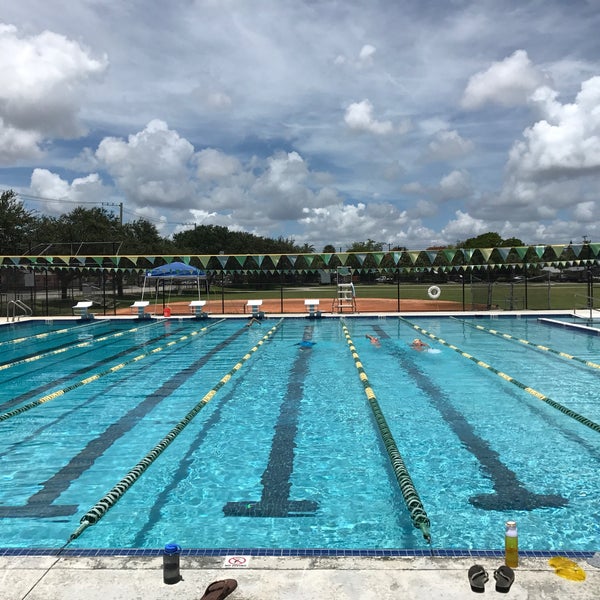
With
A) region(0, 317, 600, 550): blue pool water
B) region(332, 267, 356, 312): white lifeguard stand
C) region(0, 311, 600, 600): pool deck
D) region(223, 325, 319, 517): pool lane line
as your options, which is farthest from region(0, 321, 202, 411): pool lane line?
region(332, 267, 356, 312): white lifeguard stand

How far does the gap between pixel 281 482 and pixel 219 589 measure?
8.59 ft

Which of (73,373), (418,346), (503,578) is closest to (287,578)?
(503,578)

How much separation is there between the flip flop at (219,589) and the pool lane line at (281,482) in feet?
5.98

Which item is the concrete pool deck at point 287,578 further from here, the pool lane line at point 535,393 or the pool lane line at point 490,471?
the pool lane line at point 535,393

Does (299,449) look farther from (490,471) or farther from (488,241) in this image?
(488,241)

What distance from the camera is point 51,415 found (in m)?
7.80

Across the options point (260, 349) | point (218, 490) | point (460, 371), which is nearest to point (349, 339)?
point (260, 349)

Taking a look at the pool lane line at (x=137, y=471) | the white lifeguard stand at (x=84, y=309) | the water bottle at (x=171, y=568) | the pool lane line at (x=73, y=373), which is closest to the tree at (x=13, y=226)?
the white lifeguard stand at (x=84, y=309)

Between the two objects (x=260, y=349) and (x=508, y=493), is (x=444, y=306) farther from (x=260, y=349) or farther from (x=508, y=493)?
(x=508, y=493)

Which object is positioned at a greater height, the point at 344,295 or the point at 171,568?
the point at 344,295

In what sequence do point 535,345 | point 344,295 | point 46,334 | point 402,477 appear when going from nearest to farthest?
point 402,477, point 535,345, point 46,334, point 344,295

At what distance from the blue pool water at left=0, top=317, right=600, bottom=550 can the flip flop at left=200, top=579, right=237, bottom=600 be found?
4.34 feet

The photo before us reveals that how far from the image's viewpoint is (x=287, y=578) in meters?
2.96

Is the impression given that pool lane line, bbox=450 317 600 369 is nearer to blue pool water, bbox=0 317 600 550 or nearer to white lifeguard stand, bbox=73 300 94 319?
blue pool water, bbox=0 317 600 550
